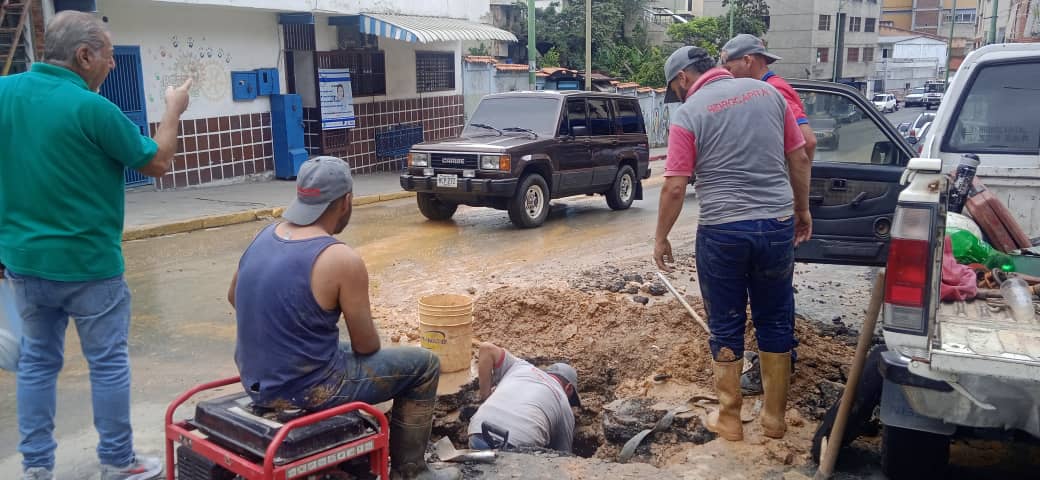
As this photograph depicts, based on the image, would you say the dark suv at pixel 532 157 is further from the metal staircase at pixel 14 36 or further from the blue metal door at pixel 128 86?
the metal staircase at pixel 14 36

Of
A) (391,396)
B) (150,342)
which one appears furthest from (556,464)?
(150,342)

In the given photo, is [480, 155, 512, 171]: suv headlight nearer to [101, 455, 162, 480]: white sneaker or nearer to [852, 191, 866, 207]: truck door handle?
[852, 191, 866, 207]: truck door handle

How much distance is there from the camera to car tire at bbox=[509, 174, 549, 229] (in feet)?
36.5

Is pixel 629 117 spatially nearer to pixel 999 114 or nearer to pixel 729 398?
pixel 999 114

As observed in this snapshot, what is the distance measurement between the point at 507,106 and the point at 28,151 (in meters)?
9.22

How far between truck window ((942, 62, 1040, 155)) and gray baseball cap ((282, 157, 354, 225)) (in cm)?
419

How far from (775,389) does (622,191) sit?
364 inches

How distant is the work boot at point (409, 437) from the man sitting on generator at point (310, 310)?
18 centimetres

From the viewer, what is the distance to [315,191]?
3211 millimetres

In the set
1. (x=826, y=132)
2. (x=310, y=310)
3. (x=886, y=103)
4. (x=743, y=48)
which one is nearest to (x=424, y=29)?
(x=826, y=132)

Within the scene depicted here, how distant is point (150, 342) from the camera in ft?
20.5

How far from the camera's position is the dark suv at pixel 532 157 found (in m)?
10.9

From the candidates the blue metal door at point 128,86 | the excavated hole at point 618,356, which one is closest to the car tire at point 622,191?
the excavated hole at point 618,356

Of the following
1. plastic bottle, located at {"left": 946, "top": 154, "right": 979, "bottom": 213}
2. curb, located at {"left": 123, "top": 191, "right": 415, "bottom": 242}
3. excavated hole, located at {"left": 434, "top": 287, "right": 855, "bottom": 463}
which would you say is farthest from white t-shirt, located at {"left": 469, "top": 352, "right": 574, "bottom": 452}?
curb, located at {"left": 123, "top": 191, "right": 415, "bottom": 242}
